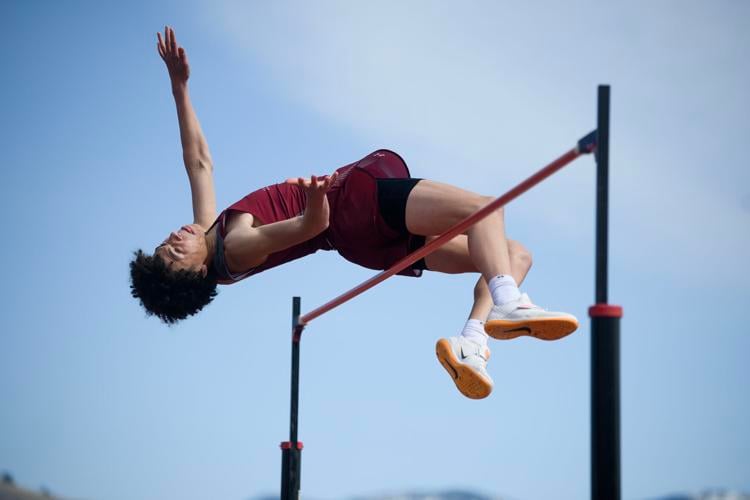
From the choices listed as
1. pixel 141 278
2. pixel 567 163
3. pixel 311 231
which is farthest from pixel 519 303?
pixel 141 278

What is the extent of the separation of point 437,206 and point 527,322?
0.68 metres

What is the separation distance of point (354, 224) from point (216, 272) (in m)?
0.72

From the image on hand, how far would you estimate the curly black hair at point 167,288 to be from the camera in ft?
13.3

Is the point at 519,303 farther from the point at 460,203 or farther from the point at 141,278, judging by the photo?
the point at 141,278

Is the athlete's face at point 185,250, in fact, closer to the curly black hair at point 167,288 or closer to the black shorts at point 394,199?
the curly black hair at point 167,288

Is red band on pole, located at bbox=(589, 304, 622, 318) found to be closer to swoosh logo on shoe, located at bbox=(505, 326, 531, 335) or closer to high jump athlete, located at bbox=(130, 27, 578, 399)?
high jump athlete, located at bbox=(130, 27, 578, 399)

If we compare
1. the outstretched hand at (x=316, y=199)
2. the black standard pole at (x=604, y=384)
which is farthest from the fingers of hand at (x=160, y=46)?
the black standard pole at (x=604, y=384)

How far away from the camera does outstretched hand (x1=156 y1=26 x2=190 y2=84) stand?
175 inches

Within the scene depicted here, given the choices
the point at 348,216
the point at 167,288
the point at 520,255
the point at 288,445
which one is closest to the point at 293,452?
the point at 288,445

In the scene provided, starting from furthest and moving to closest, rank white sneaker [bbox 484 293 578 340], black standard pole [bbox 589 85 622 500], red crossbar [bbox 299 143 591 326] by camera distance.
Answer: white sneaker [bbox 484 293 578 340] < red crossbar [bbox 299 143 591 326] < black standard pole [bbox 589 85 622 500]

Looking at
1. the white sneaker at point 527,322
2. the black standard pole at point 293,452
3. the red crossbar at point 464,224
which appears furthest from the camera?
the black standard pole at point 293,452

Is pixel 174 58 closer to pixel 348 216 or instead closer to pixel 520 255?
pixel 348 216

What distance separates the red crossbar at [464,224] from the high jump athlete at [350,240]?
0.48 ft

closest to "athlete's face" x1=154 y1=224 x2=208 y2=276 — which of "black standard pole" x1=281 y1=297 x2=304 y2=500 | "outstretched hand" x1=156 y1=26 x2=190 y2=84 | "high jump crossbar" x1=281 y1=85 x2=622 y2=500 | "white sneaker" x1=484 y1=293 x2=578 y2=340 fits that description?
"outstretched hand" x1=156 y1=26 x2=190 y2=84
